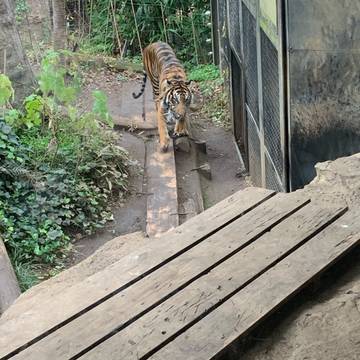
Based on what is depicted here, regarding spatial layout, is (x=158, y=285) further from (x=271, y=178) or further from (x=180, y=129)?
(x=180, y=129)

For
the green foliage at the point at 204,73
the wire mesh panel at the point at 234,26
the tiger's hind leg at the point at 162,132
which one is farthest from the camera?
the green foliage at the point at 204,73

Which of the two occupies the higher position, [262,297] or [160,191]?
[262,297]

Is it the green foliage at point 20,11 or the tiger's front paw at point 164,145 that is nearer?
the tiger's front paw at point 164,145

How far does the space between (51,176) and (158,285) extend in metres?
4.52

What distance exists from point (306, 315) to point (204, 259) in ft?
1.28

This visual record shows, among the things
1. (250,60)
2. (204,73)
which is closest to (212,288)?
(250,60)

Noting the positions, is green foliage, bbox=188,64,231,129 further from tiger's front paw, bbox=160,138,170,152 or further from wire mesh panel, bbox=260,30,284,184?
wire mesh panel, bbox=260,30,284,184

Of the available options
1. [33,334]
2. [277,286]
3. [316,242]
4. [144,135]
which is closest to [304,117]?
[316,242]

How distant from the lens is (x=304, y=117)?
4352 millimetres

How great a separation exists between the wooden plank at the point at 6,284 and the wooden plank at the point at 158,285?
7.92 ft

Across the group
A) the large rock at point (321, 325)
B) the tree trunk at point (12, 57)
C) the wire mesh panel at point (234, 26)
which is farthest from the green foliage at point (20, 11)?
the large rock at point (321, 325)

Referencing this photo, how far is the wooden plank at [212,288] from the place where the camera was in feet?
6.15

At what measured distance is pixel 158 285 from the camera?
215 cm

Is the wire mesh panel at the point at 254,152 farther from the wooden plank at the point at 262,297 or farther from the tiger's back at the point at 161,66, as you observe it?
the wooden plank at the point at 262,297
